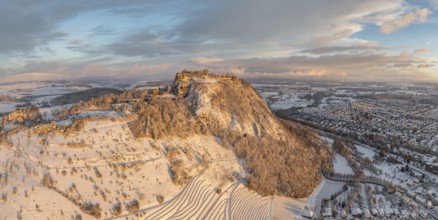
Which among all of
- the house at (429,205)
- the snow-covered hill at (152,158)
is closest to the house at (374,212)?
the snow-covered hill at (152,158)

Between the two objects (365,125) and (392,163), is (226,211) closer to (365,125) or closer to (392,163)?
(392,163)

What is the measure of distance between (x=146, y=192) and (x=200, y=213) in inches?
175

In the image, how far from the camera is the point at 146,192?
840 inches

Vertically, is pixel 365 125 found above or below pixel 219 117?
below

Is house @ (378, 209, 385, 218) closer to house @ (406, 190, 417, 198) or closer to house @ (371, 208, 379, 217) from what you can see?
house @ (371, 208, 379, 217)

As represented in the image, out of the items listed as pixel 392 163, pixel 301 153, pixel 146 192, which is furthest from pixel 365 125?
pixel 146 192

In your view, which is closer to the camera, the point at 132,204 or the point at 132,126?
the point at 132,204

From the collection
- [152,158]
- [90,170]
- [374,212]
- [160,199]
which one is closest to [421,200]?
[374,212]

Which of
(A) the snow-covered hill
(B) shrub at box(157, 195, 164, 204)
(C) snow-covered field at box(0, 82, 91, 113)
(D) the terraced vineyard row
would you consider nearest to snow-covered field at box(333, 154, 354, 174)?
(A) the snow-covered hill

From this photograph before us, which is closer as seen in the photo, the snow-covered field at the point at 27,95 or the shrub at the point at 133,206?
the shrub at the point at 133,206

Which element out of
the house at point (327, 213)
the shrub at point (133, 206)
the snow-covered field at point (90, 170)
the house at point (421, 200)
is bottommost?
the house at point (421, 200)

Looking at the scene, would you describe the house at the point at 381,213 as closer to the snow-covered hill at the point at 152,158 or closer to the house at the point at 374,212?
the house at the point at 374,212

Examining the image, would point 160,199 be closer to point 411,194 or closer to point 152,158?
point 152,158

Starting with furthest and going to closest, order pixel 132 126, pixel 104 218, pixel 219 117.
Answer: pixel 219 117, pixel 132 126, pixel 104 218
